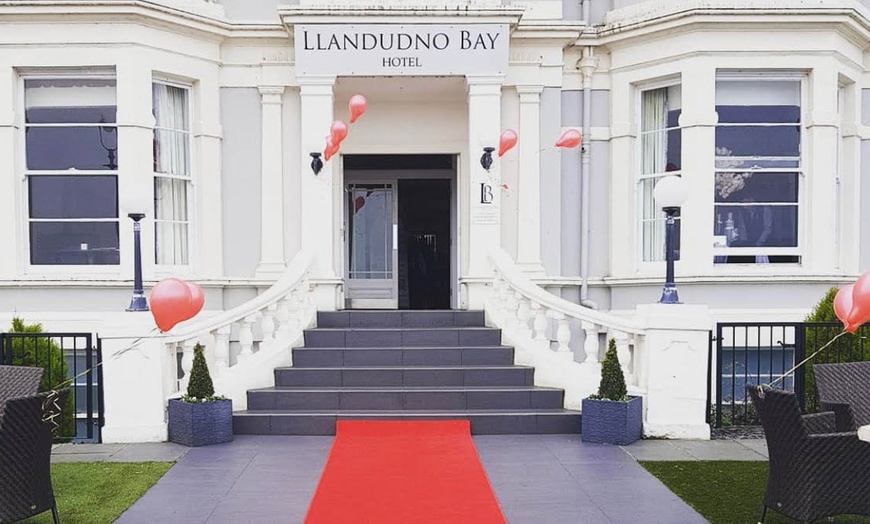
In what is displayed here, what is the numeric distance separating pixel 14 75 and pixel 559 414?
8.03m

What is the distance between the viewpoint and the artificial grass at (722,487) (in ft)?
16.4

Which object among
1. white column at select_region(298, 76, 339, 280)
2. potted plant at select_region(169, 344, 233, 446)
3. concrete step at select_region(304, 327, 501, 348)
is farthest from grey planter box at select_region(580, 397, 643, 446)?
A: white column at select_region(298, 76, 339, 280)

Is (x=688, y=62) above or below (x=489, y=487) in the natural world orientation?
above

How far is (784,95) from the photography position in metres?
9.95

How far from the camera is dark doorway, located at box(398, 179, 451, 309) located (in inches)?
497

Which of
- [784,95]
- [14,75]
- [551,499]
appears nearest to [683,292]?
[784,95]

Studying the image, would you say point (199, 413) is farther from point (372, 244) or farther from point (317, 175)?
point (372, 244)

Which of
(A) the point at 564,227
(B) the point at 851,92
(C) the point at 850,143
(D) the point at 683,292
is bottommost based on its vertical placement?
(D) the point at 683,292

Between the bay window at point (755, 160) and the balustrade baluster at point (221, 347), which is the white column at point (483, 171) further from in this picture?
the balustrade baluster at point (221, 347)

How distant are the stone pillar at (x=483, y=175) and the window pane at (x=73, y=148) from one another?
186 inches

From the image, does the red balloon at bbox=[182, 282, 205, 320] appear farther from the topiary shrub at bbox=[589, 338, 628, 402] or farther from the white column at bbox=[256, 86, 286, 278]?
the white column at bbox=[256, 86, 286, 278]

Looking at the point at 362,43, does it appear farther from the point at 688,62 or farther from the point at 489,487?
the point at 489,487

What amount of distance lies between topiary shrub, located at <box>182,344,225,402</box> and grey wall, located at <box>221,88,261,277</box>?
11.5 feet

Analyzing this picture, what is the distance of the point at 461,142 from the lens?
36.1ft
